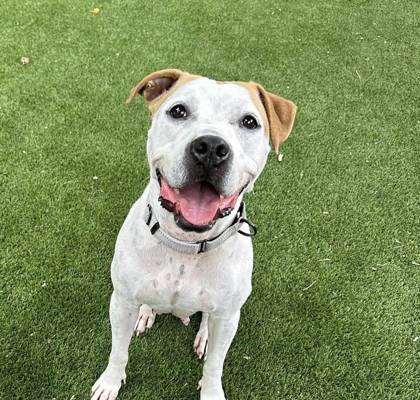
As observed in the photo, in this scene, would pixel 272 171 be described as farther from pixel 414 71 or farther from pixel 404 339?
pixel 414 71

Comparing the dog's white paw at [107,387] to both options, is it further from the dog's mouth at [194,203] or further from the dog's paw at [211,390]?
the dog's mouth at [194,203]

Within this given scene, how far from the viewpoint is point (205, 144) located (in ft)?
6.54

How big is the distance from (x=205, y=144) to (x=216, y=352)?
1.25 metres

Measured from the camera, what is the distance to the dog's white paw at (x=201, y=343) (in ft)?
10.5

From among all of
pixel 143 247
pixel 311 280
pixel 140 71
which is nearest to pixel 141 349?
pixel 143 247

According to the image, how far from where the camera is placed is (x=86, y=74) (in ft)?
16.5

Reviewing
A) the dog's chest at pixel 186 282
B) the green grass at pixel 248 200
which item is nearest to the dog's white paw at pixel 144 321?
the green grass at pixel 248 200

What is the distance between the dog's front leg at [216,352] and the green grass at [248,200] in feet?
0.57

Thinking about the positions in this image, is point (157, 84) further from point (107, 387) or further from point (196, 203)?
point (107, 387)

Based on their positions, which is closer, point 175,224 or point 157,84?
point 175,224

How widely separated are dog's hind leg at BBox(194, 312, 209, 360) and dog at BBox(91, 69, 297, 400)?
1.30 feet

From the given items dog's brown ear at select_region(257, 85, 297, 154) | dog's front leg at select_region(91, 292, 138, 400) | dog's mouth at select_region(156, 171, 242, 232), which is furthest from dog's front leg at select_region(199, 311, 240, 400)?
dog's brown ear at select_region(257, 85, 297, 154)

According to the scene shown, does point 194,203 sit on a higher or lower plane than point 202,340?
higher

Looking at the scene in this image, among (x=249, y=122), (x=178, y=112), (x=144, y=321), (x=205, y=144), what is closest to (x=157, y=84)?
(x=178, y=112)
